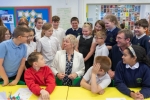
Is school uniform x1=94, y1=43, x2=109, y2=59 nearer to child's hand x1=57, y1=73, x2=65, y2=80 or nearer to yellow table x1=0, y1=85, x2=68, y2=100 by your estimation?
child's hand x1=57, y1=73, x2=65, y2=80

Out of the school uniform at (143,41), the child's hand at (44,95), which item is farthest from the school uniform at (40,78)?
the school uniform at (143,41)

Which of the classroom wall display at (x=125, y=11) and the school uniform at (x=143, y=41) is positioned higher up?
the classroom wall display at (x=125, y=11)

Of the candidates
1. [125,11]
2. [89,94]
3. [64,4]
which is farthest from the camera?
[125,11]

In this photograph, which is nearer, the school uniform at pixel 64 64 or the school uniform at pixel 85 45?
the school uniform at pixel 64 64

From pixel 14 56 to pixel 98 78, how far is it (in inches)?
44.9

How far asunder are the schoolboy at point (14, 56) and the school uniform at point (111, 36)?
151 centimetres

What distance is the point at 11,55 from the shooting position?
2.09 metres

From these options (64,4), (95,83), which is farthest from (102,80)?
(64,4)

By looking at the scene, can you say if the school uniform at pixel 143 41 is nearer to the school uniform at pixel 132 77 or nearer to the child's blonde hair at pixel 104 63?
the school uniform at pixel 132 77

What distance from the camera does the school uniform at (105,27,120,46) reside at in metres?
2.90

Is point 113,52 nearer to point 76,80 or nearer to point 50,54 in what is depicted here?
point 76,80

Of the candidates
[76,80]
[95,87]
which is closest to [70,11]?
[76,80]

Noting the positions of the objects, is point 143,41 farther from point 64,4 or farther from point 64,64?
point 64,4

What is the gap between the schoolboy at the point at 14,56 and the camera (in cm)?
205
